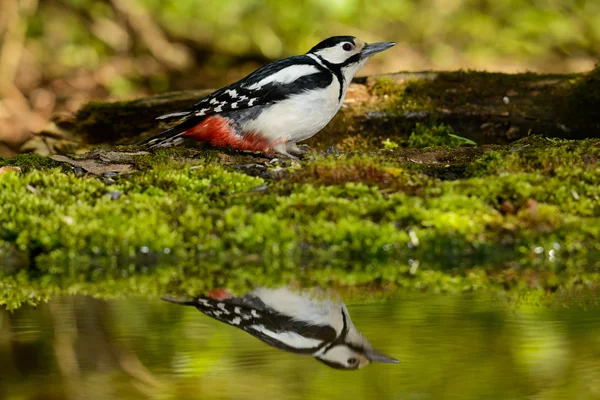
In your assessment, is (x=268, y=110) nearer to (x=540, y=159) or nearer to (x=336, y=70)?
(x=336, y=70)

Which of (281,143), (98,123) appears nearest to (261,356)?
(281,143)

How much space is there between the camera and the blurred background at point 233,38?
14141 mm

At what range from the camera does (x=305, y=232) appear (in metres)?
4.98

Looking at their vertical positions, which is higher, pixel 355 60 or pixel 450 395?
pixel 355 60

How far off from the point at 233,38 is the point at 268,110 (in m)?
8.04

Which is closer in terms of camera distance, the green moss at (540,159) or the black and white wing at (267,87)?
the green moss at (540,159)

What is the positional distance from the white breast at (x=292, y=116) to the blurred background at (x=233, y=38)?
23.7 ft

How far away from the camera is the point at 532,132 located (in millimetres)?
8086

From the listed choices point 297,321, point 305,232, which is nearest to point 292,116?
point 305,232

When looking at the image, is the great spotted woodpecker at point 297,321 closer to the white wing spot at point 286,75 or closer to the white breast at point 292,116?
the white breast at point 292,116

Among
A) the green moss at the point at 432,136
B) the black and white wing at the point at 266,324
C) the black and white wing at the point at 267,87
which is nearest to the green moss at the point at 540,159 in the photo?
the black and white wing at the point at 267,87

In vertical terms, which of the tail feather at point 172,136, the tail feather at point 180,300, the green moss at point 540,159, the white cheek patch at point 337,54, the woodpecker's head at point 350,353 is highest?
the white cheek patch at point 337,54

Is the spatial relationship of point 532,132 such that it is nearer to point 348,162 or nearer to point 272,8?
point 348,162

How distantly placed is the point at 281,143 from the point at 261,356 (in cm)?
376
